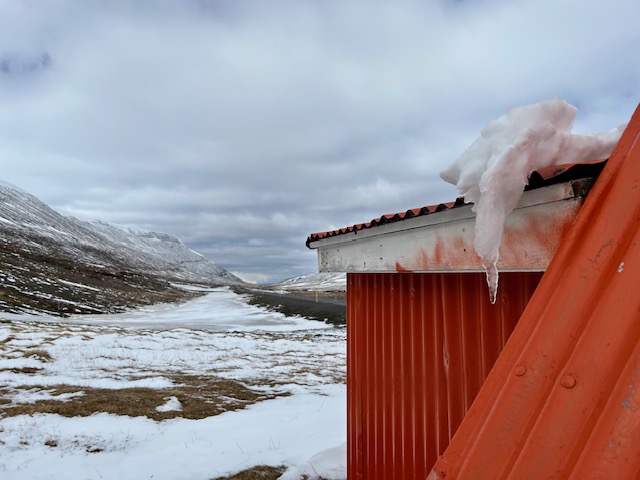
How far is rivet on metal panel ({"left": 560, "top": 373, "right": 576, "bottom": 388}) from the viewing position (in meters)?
1.47

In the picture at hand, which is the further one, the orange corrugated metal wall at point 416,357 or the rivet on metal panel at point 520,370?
the orange corrugated metal wall at point 416,357

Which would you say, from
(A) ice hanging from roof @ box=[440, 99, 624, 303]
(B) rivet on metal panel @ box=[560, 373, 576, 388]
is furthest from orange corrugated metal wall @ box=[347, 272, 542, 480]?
(B) rivet on metal panel @ box=[560, 373, 576, 388]

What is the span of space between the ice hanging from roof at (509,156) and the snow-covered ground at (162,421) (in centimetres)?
486

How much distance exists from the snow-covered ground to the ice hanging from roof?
4.86 m

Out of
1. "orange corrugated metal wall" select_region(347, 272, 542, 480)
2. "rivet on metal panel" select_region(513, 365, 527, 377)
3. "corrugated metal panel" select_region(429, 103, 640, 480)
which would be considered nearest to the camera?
"corrugated metal panel" select_region(429, 103, 640, 480)

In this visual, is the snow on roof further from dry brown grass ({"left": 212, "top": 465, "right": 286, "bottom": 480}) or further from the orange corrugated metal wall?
dry brown grass ({"left": 212, "top": 465, "right": 286, "bottom": 480})

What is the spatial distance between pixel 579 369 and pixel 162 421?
806cm

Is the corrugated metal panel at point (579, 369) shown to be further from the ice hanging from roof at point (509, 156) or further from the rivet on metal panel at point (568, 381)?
the ice hanging from roof at point (509, 156)

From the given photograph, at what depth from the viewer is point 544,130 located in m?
2.37

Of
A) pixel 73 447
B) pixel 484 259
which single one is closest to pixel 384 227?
pixel 484 259

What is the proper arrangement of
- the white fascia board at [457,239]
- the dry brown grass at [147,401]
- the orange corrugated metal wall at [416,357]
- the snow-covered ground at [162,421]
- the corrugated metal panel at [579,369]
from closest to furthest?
the corrugated metal panel at [579,369] < the white fascia board at [457,239] < the orange corrugated metal wall at [416,357] < the snow-covered ground at [162,421] < the dry brown grass at [147,401]

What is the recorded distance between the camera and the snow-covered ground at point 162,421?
588 cm

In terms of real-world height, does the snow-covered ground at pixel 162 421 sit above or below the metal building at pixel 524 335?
below

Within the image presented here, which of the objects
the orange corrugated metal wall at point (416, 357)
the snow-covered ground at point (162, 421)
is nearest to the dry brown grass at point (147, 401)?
the snow-covered ground at point (162, 421)
